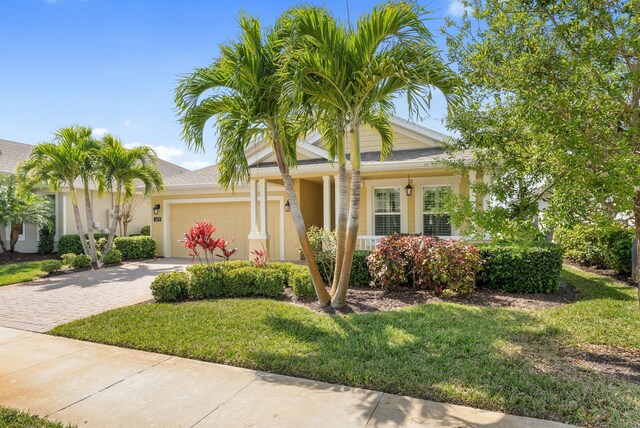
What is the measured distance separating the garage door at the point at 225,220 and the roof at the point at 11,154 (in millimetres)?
7657

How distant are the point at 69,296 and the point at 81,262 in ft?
15.3

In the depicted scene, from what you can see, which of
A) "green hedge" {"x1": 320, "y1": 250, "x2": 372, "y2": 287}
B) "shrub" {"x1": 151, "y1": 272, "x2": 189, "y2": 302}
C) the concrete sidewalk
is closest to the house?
"green hedge" {"x1": 320, "y1": 250, "x2": 372, "y2": 287}

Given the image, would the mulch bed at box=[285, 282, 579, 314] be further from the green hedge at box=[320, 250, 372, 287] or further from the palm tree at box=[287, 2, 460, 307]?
the palm tree at box=[287, 2, 460, 307]

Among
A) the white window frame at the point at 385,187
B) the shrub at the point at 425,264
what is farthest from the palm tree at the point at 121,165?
the shrub at the point at 425,264

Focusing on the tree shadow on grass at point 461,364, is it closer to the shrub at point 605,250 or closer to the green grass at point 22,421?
the green grass at point 22,421

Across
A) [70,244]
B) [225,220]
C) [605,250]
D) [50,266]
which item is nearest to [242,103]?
[50,266]

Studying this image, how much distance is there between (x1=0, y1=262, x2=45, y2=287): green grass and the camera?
1024cm

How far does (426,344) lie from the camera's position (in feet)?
15.0

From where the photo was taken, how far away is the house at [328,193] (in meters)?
11.3

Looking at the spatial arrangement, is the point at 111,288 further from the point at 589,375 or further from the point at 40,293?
the point at 589,375

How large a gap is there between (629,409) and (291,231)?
11.5m

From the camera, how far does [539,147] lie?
12.2 ft

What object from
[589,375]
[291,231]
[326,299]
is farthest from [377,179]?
[589,375]

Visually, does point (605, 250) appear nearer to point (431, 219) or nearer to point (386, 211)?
point (431, 219)
